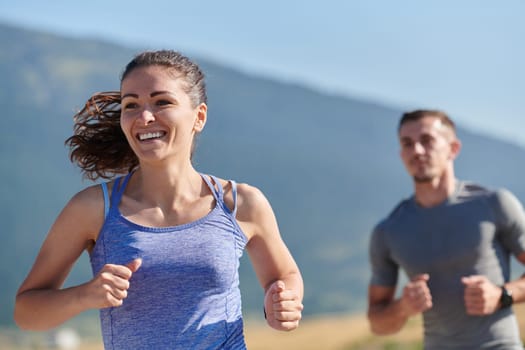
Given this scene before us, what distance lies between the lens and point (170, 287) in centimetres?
239

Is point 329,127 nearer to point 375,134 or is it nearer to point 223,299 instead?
point 375,134

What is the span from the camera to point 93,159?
281 centimetres

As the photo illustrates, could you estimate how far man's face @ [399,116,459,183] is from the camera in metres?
4.18

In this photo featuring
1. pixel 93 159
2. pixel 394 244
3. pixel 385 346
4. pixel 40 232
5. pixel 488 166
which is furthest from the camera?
pixel 488 166

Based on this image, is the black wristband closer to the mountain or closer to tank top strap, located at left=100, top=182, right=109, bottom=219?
tank top strap, located at left=100, top=182, right=109, bottom=219

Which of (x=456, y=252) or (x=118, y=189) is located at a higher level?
(x=456, y=252)

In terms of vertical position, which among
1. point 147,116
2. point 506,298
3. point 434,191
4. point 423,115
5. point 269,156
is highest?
point 269,156

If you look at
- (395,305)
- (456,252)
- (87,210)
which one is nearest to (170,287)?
(87,210)

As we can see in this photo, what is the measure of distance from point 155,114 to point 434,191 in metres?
2.10

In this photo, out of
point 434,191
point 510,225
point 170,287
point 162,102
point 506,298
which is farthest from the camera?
point 434,191

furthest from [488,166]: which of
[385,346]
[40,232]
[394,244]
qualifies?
[394,244]

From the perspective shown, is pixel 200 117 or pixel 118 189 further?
pixel 200 117

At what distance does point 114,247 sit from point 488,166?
73.9m

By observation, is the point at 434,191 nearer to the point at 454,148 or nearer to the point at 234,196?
the point at 454,148
